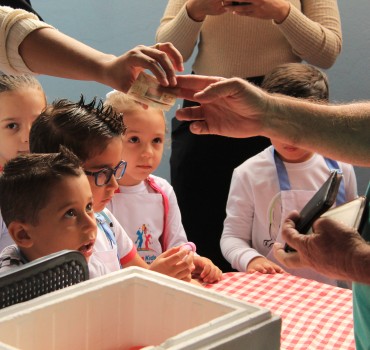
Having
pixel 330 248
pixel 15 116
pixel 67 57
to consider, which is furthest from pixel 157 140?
pixel 330 248


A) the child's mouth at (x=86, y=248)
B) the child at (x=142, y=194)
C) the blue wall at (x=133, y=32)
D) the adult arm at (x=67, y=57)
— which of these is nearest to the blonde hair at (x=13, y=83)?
the child at (x=142, y=194)

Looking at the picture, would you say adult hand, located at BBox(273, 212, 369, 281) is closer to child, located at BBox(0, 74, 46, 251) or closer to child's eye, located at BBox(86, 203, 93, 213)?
child's eye, located at BBox(86, 203, 93, 213)

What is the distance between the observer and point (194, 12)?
9.70 ft

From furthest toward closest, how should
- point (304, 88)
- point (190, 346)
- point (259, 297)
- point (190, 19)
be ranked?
point (190, 19), point (304, 88), point (259, 297), point (190, 346)

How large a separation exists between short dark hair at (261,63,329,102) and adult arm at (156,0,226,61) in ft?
1.25

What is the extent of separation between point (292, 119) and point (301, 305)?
0.60 meters

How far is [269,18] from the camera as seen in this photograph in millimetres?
2873

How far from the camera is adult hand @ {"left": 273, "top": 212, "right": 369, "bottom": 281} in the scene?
1.26 metres

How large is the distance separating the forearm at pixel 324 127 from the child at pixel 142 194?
3.05 ft

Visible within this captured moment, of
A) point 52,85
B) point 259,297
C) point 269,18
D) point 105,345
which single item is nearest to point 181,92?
point 259,297

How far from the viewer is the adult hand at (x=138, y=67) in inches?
67.6

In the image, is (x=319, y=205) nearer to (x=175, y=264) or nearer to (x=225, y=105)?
(x=225, y=105)

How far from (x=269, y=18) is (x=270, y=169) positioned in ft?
2.07

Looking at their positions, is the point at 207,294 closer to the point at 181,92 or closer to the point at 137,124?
the point at 181,92
